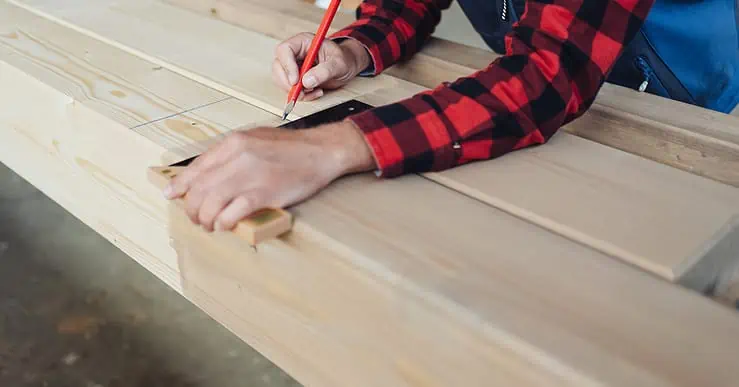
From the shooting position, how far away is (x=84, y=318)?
4.34 feet

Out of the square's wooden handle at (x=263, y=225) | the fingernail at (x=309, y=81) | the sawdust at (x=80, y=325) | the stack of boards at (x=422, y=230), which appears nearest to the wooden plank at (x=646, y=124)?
the stack of boards at (x=422, y=230)

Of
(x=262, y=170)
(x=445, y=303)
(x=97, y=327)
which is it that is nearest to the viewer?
(x=445, y=303)

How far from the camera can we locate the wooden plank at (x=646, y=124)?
29.8 inches

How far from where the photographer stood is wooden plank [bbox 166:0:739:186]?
0.76 metres

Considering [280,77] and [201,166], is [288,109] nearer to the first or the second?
[280,77]

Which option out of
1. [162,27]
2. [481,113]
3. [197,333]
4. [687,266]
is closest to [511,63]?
[481,113]

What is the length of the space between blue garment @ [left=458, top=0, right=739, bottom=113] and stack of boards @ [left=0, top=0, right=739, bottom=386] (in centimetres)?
19

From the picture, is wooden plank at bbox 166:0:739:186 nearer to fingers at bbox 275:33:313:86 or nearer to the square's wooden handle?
fingers at bbox 275:33:313:86

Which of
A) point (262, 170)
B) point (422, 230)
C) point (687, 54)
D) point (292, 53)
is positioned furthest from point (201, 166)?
point (687, 54)

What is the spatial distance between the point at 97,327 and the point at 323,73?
2.47 ft

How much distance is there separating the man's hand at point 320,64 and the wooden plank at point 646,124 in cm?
11

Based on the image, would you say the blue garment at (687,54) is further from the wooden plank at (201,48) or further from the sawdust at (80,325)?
the sawdust at (80,325)

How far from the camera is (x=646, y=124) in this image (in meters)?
0.80

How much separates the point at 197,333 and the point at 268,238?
81 centimetres
